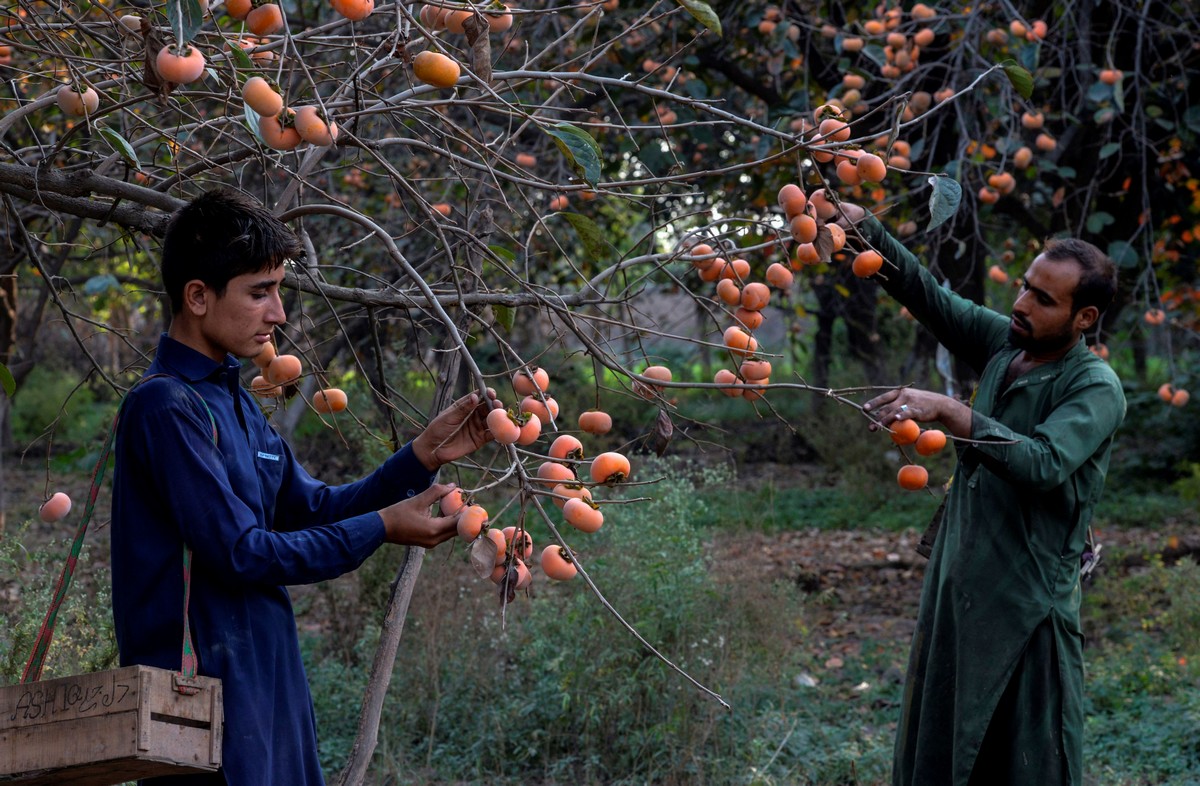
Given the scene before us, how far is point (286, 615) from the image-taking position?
5.42 feet

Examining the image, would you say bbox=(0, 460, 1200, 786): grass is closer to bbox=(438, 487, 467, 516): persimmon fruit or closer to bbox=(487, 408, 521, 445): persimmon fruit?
bbox=(438, 487, 467, 516): persimmon fruit

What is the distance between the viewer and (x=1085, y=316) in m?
2.44

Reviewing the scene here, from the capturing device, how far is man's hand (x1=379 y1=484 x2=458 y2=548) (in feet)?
5.17

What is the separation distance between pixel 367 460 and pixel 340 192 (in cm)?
177

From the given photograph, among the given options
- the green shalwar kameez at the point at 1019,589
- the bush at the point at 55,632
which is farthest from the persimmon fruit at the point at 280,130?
the green shalwar kameez at the point at 1019,589

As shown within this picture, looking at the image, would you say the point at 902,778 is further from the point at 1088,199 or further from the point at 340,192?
the point at 340,192

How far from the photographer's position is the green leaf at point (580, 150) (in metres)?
1.80


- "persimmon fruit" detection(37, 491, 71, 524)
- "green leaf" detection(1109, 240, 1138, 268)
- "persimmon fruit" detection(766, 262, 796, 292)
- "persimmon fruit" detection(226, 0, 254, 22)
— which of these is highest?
"persimmon fruit" detection(226, 0, 254, 22)

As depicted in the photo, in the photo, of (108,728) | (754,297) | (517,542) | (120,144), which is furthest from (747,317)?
(108,728)

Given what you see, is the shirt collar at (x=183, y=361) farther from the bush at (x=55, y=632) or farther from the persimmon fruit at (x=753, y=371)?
the bush at (x=55, y=632)

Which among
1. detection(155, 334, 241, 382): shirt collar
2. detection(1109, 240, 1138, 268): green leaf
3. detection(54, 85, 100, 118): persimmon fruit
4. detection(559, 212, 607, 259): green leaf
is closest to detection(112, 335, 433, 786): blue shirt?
detection(155, 334, 241, 382): shirt collar

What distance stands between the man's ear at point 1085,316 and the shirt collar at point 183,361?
5.52 ft

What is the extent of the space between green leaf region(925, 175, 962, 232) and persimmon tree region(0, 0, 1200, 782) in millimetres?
19

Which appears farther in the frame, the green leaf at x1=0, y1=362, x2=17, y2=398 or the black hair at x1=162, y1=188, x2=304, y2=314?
A: the green leaf at x1=0, y1=362, x2=17, y2=398
